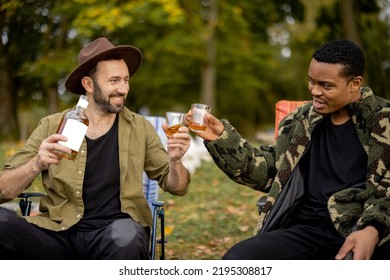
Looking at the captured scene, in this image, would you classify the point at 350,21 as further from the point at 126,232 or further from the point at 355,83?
the point at 126,232

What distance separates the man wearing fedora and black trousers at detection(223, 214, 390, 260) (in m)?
0.54

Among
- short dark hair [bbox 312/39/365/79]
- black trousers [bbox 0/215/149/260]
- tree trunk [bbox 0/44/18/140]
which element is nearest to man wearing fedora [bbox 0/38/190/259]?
black trousers [bbox 0/215/149/260]

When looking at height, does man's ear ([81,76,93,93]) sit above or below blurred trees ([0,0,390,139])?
below

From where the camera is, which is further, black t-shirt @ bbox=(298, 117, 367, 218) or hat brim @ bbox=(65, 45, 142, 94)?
hat brim @ bbox=(65, 45, 142, 94)

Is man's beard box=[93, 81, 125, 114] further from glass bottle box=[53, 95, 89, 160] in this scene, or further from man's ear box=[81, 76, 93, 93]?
glass bottle box=[53, 95, 89, 160]

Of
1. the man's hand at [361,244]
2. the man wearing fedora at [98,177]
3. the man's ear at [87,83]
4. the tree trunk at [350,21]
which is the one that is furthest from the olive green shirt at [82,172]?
the tree trunk at [350,21]

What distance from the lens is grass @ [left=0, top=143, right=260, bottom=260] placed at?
5391 mm

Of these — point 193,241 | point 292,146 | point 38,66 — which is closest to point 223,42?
point 38,66

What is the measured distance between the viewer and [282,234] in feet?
10.1

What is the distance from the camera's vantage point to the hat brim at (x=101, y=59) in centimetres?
343

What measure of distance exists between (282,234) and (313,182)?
1.08 ft

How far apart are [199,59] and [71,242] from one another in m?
15.5

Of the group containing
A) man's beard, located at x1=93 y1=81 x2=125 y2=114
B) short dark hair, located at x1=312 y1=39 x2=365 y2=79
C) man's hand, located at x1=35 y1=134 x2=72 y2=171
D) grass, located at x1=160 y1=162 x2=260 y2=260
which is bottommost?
grass, located at x1=160 y1=162 x2=260 y2=260

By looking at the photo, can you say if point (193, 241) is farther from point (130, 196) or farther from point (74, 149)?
point (74, 149)
